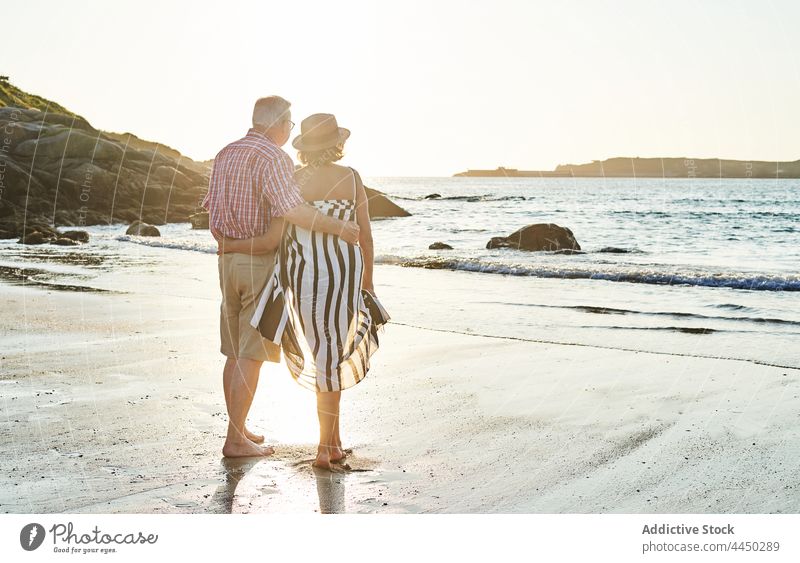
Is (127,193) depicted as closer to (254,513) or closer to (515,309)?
(515,309)

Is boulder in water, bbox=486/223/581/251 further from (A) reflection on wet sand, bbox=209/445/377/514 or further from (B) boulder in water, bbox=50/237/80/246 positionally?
(A) reflection on wet sand, bbox=209/445/377/514

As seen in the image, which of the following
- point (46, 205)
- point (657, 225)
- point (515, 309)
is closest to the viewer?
point (515, 309)

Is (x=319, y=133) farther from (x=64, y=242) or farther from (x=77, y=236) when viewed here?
(x=77, y=236)

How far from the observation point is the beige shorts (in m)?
3.44

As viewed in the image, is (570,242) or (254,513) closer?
(254,513)

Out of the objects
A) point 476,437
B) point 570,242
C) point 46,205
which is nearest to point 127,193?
point 46,205

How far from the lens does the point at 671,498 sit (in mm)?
3146

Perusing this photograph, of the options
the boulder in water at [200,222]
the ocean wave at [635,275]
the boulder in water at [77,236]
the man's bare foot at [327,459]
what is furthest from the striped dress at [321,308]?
the boulder in water at [200,222]

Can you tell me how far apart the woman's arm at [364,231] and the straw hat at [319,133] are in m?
0.18

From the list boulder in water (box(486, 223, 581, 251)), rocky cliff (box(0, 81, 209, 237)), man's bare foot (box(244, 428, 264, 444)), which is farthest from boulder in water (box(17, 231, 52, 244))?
man's bare foot (box(244, 428, 264, 444))

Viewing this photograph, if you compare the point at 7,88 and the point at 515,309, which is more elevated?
the point at 7,88

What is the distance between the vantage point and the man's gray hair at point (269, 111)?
3.39 metres

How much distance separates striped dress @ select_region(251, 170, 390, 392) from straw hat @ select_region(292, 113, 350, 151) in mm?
210

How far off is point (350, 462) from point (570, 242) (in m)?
12.7
